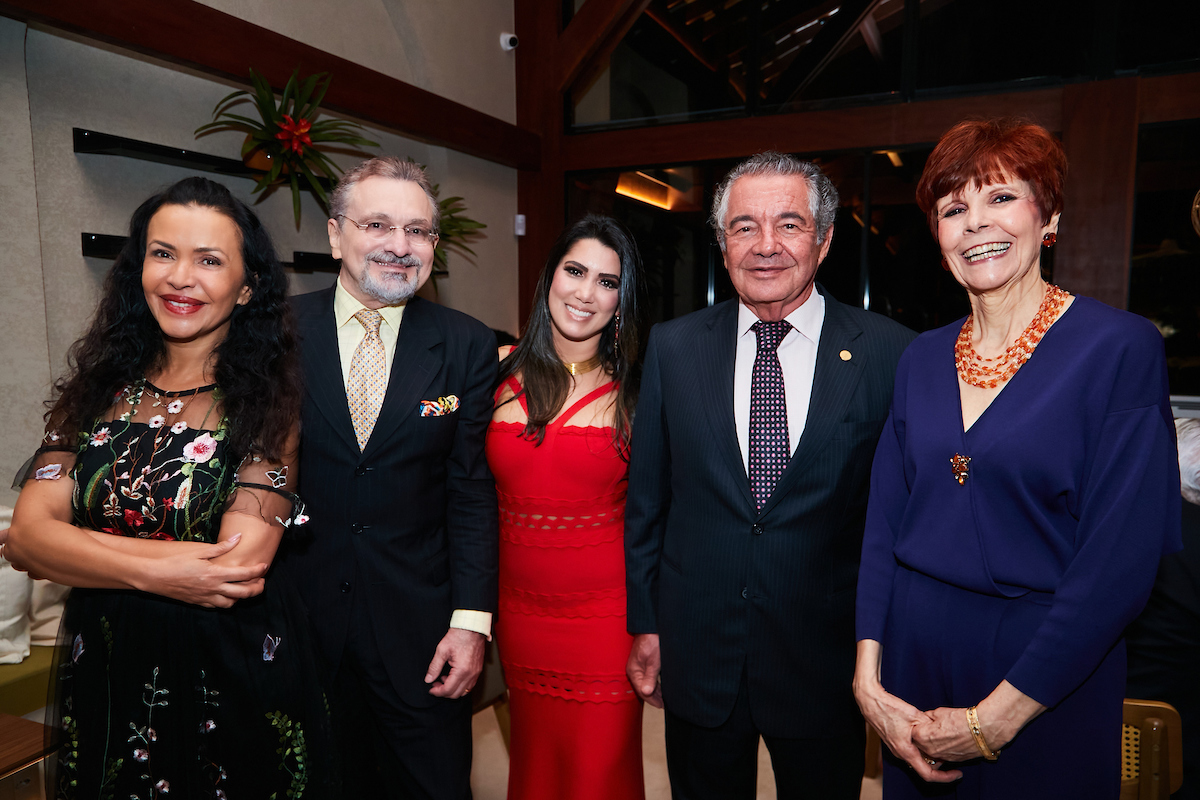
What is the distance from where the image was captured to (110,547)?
55.2 inches

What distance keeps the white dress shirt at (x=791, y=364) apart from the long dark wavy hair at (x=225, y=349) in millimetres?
998

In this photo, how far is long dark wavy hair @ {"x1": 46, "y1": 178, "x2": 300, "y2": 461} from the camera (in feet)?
4.98

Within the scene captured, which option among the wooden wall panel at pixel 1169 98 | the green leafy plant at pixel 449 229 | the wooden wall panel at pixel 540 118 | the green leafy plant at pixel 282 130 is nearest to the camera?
the green leafy plant at pixel 282 130

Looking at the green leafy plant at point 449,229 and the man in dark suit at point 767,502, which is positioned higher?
the green leafy plant at point 449,229

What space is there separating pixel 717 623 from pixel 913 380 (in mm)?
693

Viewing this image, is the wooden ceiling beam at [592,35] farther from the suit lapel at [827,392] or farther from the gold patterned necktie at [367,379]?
the suit lapel at [827,392]

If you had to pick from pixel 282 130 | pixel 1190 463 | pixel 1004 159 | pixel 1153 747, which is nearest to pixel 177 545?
pixel 1004 159

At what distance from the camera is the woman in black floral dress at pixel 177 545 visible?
1.45m

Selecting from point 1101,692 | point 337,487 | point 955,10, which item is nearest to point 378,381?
point 337,487

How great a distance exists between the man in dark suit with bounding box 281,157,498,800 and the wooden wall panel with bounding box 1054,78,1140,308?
486cm

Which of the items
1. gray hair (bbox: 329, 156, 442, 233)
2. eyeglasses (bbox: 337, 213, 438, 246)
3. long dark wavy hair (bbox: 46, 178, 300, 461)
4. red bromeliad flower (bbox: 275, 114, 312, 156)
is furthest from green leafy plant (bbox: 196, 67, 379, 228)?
long dark wavy hair (bbox: 46, 178, 300, 461)

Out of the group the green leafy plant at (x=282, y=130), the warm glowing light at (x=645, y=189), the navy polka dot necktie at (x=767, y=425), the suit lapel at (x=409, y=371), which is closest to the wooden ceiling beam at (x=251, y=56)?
the green leafy plant at (x=282, y=130)

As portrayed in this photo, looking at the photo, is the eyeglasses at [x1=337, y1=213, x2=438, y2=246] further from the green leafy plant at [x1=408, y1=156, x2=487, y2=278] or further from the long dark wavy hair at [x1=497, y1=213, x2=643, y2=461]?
the green leafy plant at [x1=408, y1=156, x2=487, y2=278]

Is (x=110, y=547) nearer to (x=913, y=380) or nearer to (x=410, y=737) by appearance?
(x=410, y=737)
